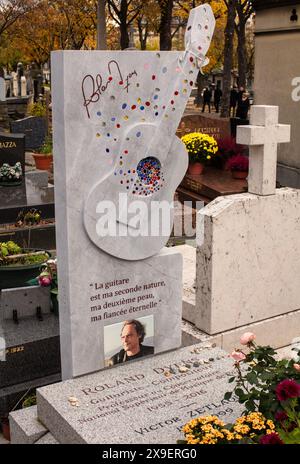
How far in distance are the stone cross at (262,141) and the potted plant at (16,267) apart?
2.68 meters

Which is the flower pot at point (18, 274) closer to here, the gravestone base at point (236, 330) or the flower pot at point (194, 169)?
the gravestone base at point (236, 330)

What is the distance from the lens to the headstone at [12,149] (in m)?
11.7

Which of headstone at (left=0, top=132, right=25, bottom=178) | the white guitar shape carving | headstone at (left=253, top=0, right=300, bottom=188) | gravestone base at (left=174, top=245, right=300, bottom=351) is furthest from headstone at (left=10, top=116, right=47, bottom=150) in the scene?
the white guitar shape carving

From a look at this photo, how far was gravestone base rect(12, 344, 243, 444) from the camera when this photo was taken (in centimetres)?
424

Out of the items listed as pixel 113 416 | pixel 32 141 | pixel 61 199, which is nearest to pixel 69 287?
pixel 61 199

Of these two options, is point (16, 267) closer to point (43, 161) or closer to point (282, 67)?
point (43, 161)

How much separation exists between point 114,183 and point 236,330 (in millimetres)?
2133

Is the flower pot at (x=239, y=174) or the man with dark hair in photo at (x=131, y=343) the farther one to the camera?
the flower pot at (x=239, y=174)

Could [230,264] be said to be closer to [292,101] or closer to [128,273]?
[128,273]

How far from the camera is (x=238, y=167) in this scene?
12.2 metres

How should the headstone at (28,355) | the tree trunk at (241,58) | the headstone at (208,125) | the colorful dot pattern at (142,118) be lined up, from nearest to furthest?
1. the colorful dot pattern at (142,118)
2. the headstone at (28,355)
3. the headstone at (208,125)
4. the tree trunk at (241,58)

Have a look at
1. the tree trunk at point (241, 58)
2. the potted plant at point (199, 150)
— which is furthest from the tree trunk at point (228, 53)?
the potted plant at point (199, 150)

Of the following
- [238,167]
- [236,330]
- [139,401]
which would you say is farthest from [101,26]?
[139,401]

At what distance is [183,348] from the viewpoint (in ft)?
18.4
